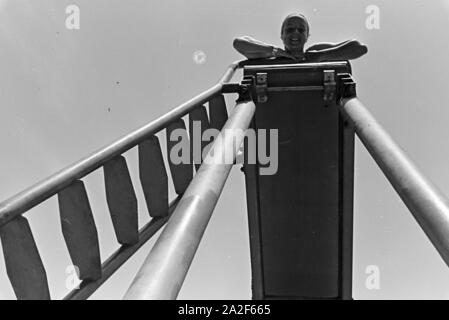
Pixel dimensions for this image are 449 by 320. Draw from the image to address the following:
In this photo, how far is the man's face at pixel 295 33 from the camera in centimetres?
872

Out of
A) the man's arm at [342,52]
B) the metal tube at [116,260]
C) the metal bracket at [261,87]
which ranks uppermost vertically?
the man's arm at [342,52]

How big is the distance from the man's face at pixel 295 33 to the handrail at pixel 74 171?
313 centimetres

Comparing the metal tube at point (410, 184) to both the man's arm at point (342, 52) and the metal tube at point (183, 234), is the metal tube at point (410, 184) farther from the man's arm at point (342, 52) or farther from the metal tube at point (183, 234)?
the man's arm at point (342, 52)

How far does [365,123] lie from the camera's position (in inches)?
236

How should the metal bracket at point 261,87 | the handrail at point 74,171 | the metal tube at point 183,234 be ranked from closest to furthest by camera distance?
the metal tube at point 183,234, the handrail at point 74,171, the metal bracket at point 261,87

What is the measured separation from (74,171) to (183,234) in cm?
136

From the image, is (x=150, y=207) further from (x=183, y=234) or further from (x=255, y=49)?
(x=255, y=49)

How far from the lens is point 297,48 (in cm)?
874

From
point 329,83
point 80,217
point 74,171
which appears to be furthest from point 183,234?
point 329,83

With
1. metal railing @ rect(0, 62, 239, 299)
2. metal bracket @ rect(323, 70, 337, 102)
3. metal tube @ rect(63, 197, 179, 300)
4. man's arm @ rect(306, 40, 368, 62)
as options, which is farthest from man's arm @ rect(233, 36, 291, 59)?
metal tube @ rect(63, 197, 179, 300)

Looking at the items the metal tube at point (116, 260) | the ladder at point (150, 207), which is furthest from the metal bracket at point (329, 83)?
the metal tube at point (116, 260)

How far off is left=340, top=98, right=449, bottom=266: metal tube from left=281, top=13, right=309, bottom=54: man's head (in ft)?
9.28
